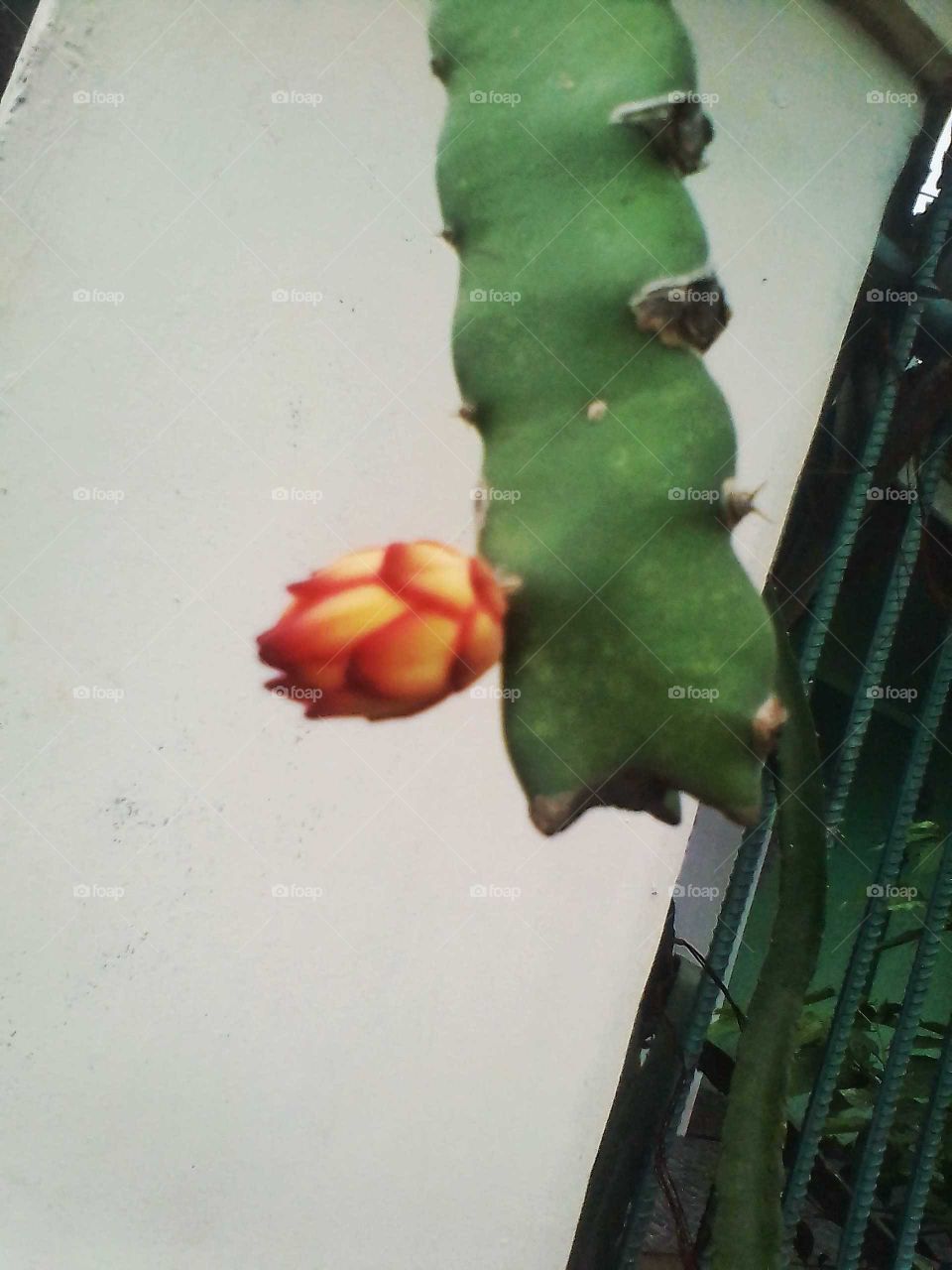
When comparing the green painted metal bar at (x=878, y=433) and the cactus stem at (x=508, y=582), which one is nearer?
the cactus stem at (x=508, y=582)

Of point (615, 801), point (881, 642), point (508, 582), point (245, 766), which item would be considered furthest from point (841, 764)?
point (245, 766)

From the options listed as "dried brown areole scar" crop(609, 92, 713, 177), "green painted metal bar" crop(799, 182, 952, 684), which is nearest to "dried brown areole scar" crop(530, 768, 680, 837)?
"green painted metal bar" crop(799, 182, 952, 684)

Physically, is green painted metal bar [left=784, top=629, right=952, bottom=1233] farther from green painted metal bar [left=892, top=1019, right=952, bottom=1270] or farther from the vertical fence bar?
green painted metal bar [left=892, top=1019, right=952, bottom=1270]

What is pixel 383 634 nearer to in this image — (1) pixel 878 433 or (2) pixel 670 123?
(2) pixel 670 123

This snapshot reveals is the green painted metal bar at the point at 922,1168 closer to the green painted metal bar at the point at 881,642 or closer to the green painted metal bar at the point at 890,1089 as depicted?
the green painted metal bar at the point at 890,1089

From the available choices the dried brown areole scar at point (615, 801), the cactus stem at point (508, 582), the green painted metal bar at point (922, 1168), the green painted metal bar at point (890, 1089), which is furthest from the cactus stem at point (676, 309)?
the green painted metal bar at point (922, 1168)

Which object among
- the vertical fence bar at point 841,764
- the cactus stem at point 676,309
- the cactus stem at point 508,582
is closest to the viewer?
the cactus stem at point 676,309
